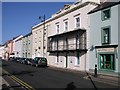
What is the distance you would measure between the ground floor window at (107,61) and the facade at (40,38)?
727 inches

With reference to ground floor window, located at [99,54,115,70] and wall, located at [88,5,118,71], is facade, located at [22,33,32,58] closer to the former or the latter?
wall, located at [88,5,118,71]

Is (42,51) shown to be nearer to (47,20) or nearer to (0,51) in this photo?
(47,20)

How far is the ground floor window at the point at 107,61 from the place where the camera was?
Result: 72.2 feet

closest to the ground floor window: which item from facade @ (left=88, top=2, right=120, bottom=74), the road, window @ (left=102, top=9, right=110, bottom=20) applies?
facade @ (left=88, top=2, right=120, bottom=74)

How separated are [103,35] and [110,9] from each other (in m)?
3.01

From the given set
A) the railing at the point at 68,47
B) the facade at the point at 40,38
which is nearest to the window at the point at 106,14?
the railing at the point at 68,47

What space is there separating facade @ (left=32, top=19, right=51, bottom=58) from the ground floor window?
1846 centimetres

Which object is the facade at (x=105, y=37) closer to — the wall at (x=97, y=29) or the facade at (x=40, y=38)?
the wall at (x=97, y=29)

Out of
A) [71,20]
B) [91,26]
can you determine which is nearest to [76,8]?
[71,20]

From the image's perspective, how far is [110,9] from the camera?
2258cm

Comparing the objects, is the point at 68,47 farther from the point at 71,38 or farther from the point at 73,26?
the point at 73,26

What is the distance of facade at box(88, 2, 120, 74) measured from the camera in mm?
21625

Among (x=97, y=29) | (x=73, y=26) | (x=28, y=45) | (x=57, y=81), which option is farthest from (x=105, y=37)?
(x=28, y=45)

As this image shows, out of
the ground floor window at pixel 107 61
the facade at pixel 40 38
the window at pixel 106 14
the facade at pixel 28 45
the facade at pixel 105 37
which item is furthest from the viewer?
the facade at pixel 28 45
